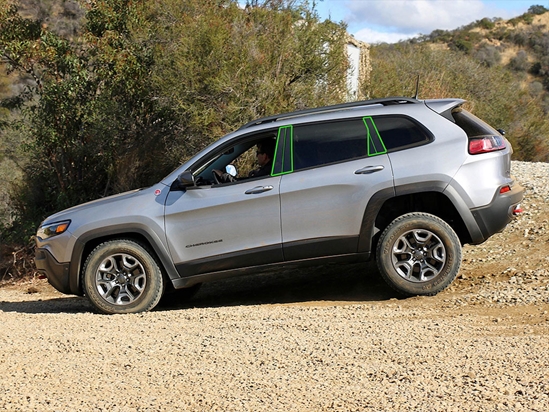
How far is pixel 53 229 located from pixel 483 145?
4514 millimetres

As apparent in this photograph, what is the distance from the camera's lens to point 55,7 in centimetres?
2466

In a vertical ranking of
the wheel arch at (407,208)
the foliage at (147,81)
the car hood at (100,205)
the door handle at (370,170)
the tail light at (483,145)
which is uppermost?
the foliage at (147,81)

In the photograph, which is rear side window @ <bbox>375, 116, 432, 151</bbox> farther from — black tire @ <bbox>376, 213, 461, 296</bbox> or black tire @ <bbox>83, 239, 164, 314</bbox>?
black tire @ <bbox>83, 239, 164, 314</bbox>

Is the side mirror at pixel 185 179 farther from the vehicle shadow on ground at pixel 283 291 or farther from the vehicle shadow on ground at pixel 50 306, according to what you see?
the vehicle shadow on ground at pixel 50 306

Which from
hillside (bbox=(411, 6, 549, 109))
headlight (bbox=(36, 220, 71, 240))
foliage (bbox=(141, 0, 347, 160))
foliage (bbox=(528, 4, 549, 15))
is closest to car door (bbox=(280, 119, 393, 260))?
headlight (bbox=(36, 220, 71, 240))

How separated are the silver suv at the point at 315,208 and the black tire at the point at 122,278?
0.01 m

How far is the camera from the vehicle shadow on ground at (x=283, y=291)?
7.81 meters

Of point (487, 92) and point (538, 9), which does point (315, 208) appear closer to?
point (487, 92)

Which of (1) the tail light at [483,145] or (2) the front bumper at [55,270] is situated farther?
(2) the front bumper at [55,270]

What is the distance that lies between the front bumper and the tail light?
4288 millimetres

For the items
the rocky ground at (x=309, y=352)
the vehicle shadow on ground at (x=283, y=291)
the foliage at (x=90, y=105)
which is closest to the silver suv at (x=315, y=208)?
the rocky ground at (x=309, y=352)

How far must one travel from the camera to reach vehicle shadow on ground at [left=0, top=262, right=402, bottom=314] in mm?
7812

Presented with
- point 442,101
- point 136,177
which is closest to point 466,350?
point 442,101

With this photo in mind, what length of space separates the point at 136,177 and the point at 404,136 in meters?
8.57
